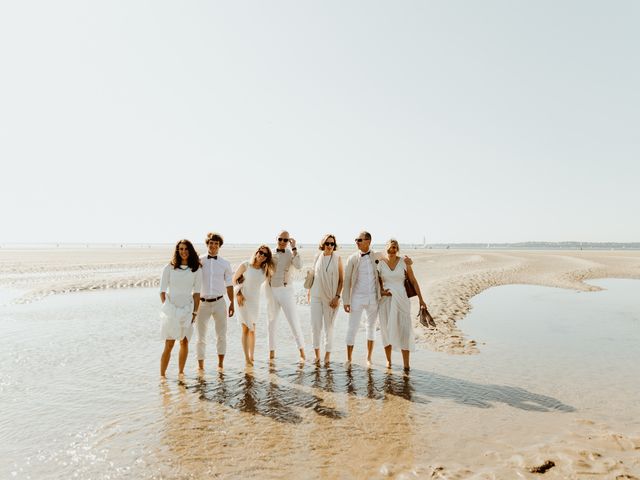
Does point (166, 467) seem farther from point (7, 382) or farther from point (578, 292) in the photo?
point (578, 292)

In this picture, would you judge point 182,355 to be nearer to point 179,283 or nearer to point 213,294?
point 213,294

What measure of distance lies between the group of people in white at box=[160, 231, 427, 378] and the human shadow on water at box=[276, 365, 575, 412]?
55 cm

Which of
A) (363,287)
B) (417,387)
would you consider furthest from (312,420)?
(363,287)

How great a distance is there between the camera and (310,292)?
28.1 feet

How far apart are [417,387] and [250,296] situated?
3689 mm

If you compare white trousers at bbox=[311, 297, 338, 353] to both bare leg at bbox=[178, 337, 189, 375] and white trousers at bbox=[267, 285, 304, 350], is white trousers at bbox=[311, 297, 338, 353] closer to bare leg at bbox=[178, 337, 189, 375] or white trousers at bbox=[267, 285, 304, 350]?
white trousers at bbox=[267, 285, 304, 350]

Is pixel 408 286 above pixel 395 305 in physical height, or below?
above

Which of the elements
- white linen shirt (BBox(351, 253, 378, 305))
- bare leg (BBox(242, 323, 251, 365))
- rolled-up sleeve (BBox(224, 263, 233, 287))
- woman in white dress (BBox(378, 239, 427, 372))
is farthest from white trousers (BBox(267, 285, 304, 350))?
woman in white dress (BBox(378, 239, 427, 372))

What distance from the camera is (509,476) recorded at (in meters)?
4.11

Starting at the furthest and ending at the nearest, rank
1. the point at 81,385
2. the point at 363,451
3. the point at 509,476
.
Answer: the point at 81,385 < the point at 363,451 < the point at 509,476

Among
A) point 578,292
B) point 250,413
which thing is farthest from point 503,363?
point 578,292

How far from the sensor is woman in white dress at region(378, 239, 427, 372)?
25.9 ft

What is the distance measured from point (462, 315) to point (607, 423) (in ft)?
29.4

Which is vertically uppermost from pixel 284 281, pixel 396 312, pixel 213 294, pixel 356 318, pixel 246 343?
pixel 284 281
